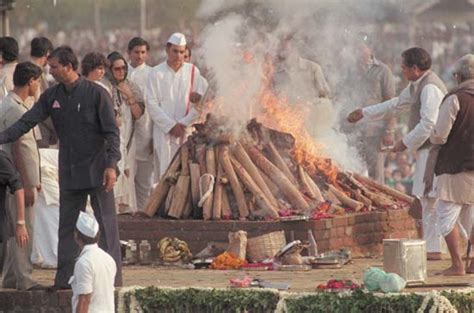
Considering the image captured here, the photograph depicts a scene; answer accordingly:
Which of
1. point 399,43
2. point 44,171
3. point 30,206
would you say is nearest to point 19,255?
point 30,206

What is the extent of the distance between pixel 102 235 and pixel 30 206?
2.51 feet

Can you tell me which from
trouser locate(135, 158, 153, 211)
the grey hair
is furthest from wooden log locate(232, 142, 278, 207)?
trouser locate(135, 158, 153, 211)

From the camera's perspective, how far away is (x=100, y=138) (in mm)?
17672

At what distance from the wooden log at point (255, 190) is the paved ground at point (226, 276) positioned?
3.31 ft

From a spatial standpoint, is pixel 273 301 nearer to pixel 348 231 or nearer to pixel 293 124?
pixel 348 231

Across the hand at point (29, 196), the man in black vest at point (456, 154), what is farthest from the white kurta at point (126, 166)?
the man in black vest at point (456, 154)

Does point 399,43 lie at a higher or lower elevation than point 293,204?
higher

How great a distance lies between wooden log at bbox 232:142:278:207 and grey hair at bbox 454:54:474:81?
2.70m

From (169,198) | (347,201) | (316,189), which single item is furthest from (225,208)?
(347,201)

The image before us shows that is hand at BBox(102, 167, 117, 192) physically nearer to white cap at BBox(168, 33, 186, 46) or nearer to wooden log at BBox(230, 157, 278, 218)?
wooden log at BBox(230, 157, 278, 218)

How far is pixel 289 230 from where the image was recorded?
1995 centimetres

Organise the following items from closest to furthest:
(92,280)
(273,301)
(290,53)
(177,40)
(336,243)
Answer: (92,280) → (273,301) → (336,243) → (290,53) → (177,40)

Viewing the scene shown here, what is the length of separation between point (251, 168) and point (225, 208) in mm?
512

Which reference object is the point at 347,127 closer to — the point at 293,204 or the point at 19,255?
the point at 293,204
